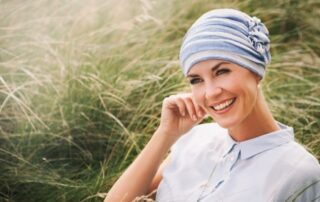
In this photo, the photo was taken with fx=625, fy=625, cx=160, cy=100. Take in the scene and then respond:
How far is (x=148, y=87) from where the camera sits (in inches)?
170

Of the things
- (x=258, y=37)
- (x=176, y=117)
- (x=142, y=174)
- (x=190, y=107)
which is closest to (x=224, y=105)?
(x=258, y=37)

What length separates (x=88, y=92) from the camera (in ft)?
13.7

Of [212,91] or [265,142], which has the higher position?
[212,91]

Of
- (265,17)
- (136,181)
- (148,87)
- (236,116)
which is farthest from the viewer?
(265,17)

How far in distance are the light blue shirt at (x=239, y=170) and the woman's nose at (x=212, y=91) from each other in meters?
0.25

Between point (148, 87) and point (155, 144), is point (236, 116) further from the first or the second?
point (148, 87)

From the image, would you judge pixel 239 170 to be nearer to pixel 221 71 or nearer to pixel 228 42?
pixel 221 71

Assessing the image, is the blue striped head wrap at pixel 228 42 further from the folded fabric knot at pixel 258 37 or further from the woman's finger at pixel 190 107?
the woman's finger at pixel 190 107

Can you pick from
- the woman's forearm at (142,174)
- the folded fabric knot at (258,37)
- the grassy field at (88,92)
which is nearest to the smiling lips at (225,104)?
the folded fabric knot at (258,37)

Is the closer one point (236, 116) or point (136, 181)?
point (236, 116)

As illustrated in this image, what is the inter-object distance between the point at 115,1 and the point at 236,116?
3.13 metres

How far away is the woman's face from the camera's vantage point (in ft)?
8.53

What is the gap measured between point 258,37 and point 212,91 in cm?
31

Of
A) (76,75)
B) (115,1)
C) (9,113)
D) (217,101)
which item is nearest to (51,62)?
(76,75)
